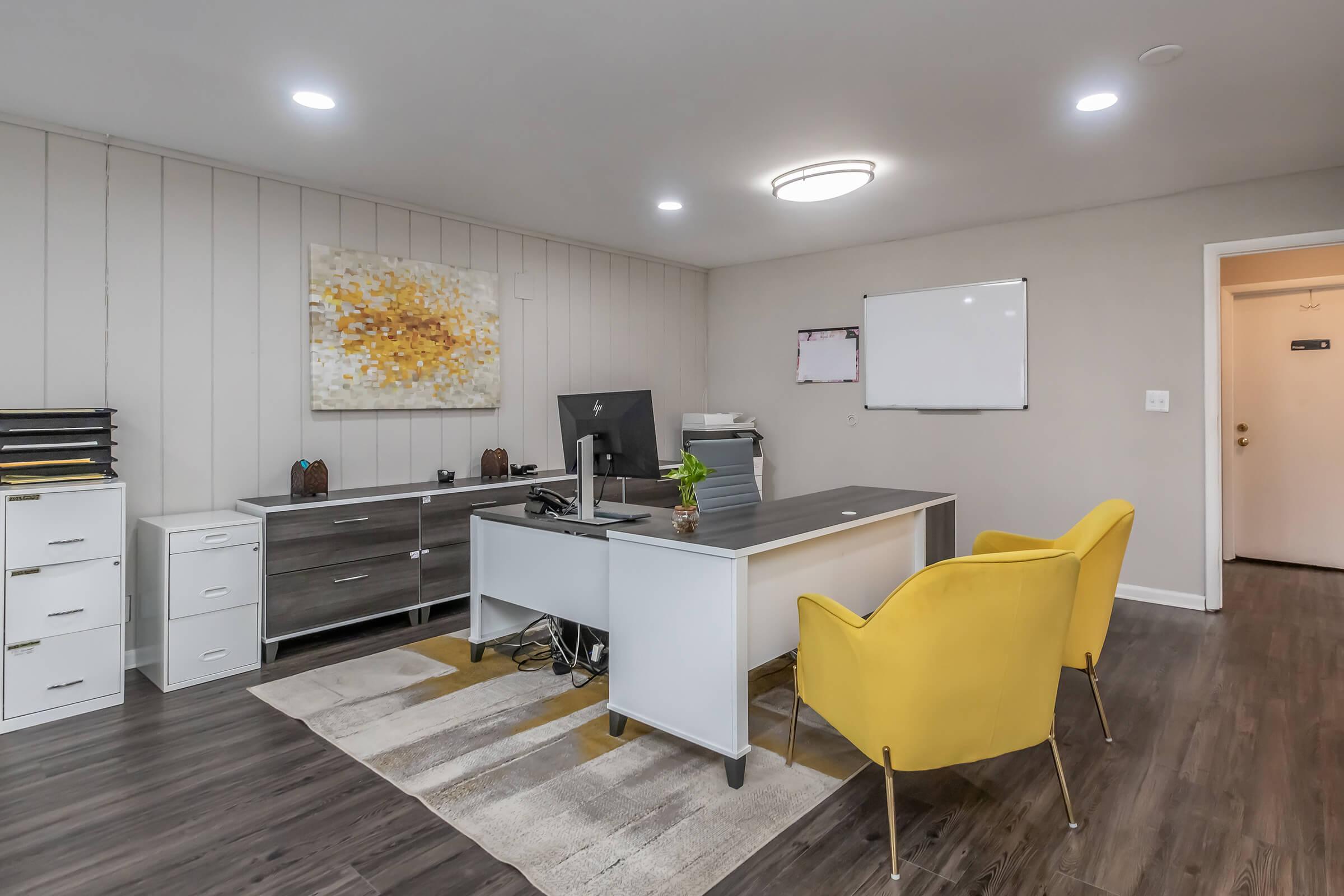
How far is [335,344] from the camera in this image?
415cm

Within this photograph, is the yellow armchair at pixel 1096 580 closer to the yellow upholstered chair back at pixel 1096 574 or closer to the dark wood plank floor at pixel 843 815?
the yellow upholstered chair back at pixel 1096 574

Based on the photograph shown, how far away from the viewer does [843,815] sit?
7.06 feet

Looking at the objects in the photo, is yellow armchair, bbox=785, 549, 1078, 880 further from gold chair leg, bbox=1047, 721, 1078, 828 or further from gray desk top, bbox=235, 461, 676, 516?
gray desk top, bbox=235, 461, 676, 516

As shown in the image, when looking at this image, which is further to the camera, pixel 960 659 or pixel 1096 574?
pixel 1096 574

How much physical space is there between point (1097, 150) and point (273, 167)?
428 cm

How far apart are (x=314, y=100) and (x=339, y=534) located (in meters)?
2.07

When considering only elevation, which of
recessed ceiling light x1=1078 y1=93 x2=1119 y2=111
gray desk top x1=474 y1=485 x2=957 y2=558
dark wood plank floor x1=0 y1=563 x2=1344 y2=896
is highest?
recessed ceiling light x1=1078 y1=93 x2=1119 y2=111

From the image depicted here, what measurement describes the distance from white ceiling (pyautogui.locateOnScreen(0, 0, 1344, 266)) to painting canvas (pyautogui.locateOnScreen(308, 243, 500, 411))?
51cm

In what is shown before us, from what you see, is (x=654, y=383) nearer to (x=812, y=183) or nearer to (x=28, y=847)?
(x=812, y=183)

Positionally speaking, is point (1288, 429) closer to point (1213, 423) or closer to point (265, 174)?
point (1213, 423)

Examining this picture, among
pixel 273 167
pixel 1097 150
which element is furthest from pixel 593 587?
pixel 1097 150

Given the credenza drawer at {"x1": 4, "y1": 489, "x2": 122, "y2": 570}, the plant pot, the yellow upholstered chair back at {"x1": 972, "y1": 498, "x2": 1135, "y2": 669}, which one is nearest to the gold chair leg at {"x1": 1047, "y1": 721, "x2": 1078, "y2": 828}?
the yellow upholstered chair back at {"x1": 972, "y1": 498, "x2": 1135, "y2": 669}

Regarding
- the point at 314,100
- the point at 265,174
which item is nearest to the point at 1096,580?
the point at 314,100

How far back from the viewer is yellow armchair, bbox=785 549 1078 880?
72.2 inches
